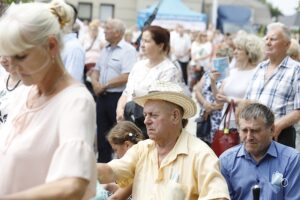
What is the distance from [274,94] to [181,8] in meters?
24.3

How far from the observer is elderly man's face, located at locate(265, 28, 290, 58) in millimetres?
6883

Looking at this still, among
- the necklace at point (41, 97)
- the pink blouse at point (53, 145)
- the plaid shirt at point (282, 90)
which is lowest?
the plaid shirt at point (282, 90)

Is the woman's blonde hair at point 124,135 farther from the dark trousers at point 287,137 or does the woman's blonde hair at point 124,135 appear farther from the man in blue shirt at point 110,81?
the man in blue shirt at point 110,81

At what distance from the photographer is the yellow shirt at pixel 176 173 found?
4.17 m

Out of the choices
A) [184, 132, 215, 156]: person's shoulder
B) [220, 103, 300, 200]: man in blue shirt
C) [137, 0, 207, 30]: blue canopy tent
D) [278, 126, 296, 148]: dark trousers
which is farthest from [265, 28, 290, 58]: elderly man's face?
[137, 0, 207, 30]: blue canopy tent

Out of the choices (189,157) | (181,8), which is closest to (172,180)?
(189,157)

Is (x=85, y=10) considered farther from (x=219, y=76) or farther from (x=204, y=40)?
(x=219, y=76)

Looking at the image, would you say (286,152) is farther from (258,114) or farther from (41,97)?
(41,97)

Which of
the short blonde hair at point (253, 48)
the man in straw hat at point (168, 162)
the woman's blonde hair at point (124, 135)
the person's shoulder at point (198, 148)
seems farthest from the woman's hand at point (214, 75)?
the person's shoulder at point (198, 148)

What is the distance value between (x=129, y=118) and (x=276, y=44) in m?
1.52

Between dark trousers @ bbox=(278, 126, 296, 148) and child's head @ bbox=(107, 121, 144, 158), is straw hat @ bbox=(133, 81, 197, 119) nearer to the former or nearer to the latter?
child's head @ bbox=(107, 121, 144, 158)

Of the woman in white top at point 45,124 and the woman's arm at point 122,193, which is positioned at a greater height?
the woman in white top at point 45,124

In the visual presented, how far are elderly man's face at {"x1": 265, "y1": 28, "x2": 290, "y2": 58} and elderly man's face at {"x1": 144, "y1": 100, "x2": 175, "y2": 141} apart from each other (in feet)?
8.57

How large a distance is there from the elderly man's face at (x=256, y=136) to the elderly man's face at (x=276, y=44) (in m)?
1.80
